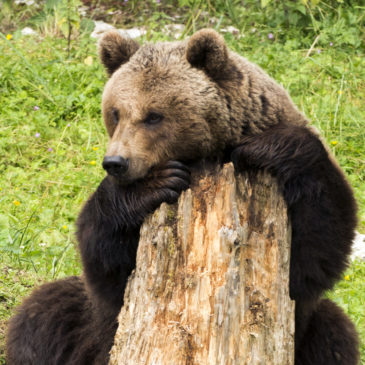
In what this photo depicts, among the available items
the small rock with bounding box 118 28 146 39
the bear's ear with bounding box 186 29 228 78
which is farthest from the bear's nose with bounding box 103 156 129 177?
the small rock with bounding box 118 28 146 39

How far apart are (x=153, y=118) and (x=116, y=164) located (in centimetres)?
45

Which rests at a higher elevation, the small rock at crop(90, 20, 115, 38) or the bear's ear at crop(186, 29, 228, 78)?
the bear's ear at crop(186, 29, 228, 78)

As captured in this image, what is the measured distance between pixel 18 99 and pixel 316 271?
209 inches

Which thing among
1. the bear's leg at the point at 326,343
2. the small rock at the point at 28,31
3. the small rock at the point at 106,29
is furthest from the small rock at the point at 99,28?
the bear's leg at the point at 326,343

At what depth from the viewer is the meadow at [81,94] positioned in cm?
577

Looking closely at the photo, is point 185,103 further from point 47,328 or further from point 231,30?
point 231,30

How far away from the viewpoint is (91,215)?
4000mm

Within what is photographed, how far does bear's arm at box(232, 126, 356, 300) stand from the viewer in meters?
3.66

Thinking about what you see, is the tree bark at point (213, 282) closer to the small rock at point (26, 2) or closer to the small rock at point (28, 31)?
the small rock at point (28, 31)

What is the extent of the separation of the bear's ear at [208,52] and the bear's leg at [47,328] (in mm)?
1937

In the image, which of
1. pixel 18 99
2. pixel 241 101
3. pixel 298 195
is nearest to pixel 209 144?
pixel 241 101

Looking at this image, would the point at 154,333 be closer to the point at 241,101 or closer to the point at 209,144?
the point at 209,144

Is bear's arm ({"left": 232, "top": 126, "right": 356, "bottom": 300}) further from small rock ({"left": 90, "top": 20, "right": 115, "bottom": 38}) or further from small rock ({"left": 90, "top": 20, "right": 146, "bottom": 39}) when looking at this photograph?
small rock ({"left": 90, "top": 20, "right": 115, "bottom": 38})

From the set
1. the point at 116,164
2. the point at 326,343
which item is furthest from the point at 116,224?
the point at 326,343
